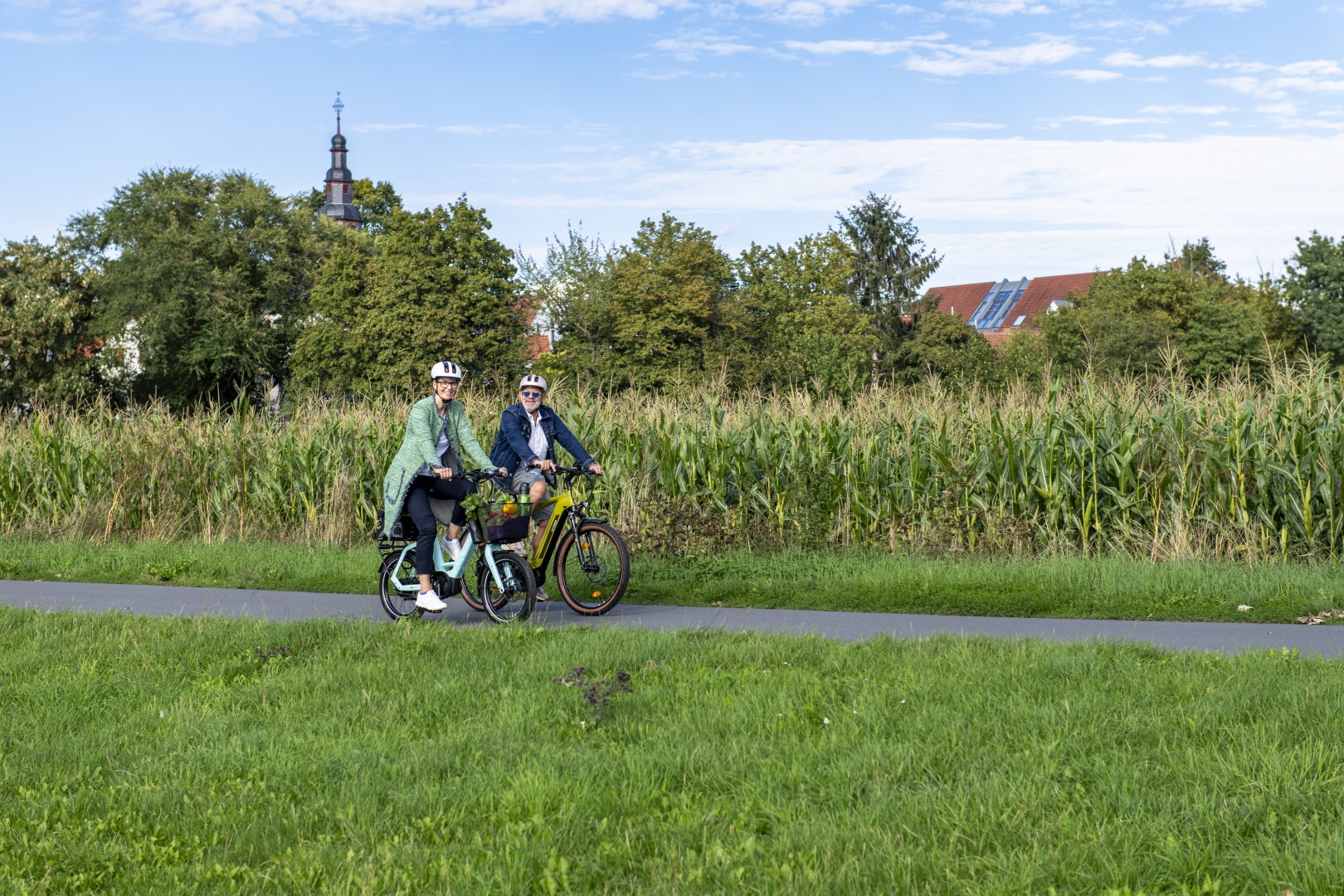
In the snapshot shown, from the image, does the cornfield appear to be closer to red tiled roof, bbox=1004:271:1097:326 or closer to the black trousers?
the black trousers

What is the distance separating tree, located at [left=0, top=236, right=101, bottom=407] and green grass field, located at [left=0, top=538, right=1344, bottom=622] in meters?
46.6

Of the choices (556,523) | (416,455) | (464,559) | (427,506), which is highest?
(416,455)

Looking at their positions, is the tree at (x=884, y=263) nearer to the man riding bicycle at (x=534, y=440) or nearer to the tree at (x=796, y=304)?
the tree at (x=796, y=304)

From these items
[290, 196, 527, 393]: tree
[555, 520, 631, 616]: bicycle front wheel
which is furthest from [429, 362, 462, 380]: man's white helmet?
[290, 196, 527, 393]: tree

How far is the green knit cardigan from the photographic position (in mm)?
9891

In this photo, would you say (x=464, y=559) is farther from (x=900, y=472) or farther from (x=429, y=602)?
(x=900, y=472)

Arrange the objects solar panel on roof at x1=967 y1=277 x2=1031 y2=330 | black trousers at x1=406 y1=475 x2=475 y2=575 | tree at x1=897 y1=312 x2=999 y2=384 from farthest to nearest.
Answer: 1. solar panel on roof at x1=967 y1=277 x2=1031 y2=330
2. tree at x1=897 y1=312 x2=999 y2=384
3. black trousers at x1=406 y1=475 x2=475 y2=575

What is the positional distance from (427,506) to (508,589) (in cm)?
92

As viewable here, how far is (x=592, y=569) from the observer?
10.5 m

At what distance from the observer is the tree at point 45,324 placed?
5772cm

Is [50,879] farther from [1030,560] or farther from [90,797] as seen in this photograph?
[1030,560]

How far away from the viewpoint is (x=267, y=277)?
61438 millimetres

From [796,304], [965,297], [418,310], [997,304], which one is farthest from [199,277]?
[965,297]

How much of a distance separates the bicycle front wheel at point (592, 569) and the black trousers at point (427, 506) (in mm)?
935
